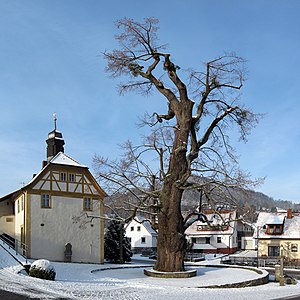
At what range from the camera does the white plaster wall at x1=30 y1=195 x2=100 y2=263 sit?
1238 inches

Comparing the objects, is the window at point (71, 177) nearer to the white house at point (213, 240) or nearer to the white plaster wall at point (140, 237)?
the white house at point (213, 240)

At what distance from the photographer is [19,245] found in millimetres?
31516

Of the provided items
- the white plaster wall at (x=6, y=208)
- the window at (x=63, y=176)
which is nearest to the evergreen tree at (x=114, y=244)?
the window at (x=63, y=176)

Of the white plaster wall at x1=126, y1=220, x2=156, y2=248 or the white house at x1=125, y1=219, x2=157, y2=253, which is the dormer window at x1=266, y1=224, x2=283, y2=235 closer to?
the white house at x1=125, y1=219, x2=157, y2=253

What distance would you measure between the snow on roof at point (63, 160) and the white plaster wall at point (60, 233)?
8.34 ft

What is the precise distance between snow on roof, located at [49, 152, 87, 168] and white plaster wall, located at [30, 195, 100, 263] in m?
2.54

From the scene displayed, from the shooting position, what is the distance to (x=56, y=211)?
32.7m

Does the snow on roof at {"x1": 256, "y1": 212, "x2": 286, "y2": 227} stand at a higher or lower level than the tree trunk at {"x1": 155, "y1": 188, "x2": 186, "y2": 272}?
lower

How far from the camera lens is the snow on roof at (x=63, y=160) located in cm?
3324

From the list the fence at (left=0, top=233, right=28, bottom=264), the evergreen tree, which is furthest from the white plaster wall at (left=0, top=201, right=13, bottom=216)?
the evergreen tree

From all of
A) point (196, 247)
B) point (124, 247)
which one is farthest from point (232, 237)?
point (124, 247)

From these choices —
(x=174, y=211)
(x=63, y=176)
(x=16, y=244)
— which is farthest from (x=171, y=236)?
(x=16, y=244)

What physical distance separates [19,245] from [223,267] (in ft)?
46.3

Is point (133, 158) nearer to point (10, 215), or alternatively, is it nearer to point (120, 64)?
point (120, 64)
